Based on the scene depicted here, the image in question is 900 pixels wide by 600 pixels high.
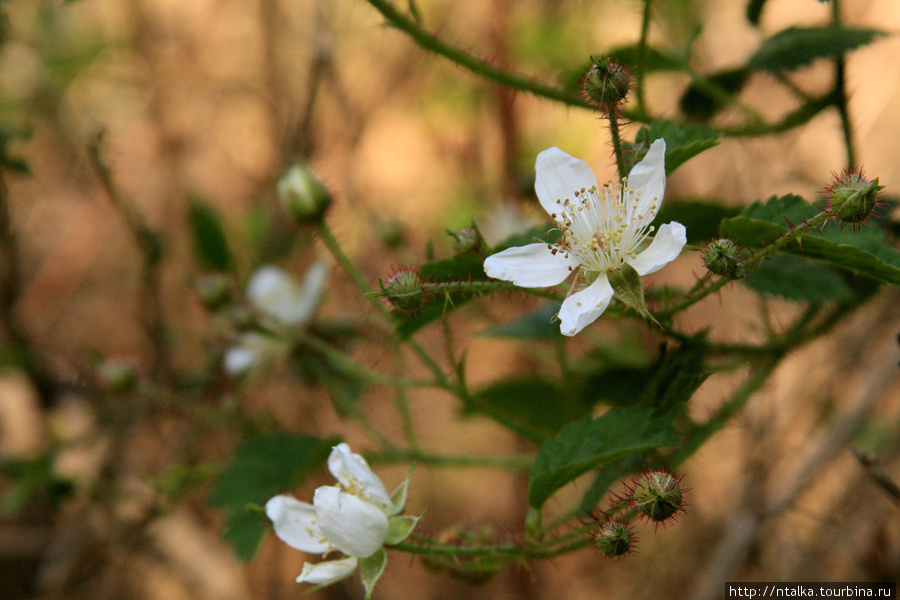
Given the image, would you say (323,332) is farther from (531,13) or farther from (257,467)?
(531,13)

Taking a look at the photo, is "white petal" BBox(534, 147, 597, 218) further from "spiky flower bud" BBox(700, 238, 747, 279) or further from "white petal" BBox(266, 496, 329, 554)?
"white petal" BBox(266, 496, 329, 554)

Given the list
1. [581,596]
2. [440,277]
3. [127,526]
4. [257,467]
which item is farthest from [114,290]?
[440,277]

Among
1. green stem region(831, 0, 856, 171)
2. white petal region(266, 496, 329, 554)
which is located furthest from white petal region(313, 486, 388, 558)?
green stem region(831, 0, 856, 171)

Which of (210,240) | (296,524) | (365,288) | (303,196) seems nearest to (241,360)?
(210,240)

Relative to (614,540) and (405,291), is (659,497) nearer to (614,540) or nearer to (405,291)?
(614,540)

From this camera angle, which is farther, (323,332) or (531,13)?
(531,13)

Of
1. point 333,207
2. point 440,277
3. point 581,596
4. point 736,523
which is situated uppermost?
point 333,207
